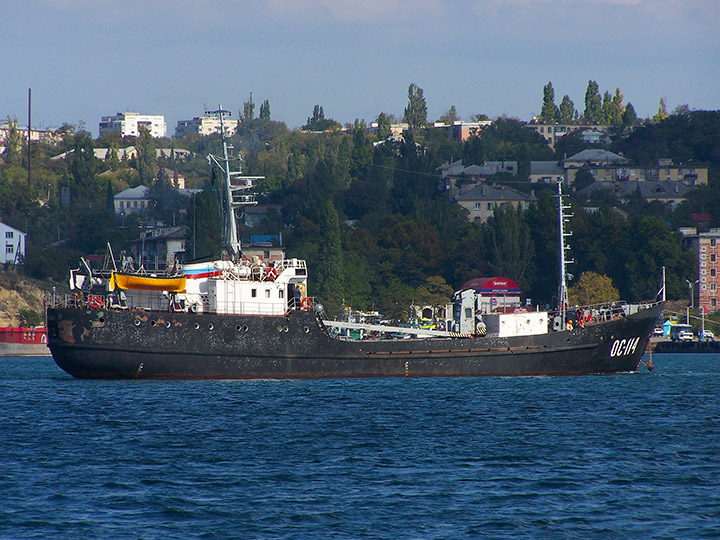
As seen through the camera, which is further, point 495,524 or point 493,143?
point 493,143

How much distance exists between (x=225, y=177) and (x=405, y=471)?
27692mm

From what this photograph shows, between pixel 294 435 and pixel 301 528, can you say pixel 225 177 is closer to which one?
pixel 294 435

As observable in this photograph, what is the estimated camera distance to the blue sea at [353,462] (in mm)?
22000

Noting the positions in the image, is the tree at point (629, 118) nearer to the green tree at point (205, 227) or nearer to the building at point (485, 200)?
the building at point (485, 200)

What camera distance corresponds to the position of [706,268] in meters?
116

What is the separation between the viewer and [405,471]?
27281 millimetres

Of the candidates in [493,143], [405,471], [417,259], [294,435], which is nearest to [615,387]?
[294,435]

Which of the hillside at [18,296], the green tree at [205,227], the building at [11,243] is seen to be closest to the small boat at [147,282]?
the green tree at [205,227]

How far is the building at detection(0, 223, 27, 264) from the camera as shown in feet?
410

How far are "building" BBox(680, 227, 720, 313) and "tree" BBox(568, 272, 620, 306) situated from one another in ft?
46.0

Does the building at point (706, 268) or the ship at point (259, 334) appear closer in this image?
the ship at point (259, 334)

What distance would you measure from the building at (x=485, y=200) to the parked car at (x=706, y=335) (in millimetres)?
36675

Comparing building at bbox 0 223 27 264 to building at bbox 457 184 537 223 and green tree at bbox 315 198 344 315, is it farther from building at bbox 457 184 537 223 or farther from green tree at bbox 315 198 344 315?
building at bbox 457 184 537 223

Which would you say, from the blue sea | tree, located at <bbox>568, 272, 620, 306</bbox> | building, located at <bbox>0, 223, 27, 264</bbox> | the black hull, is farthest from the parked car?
building, located at <bbox>0, 223, 27, 264</bbox>
